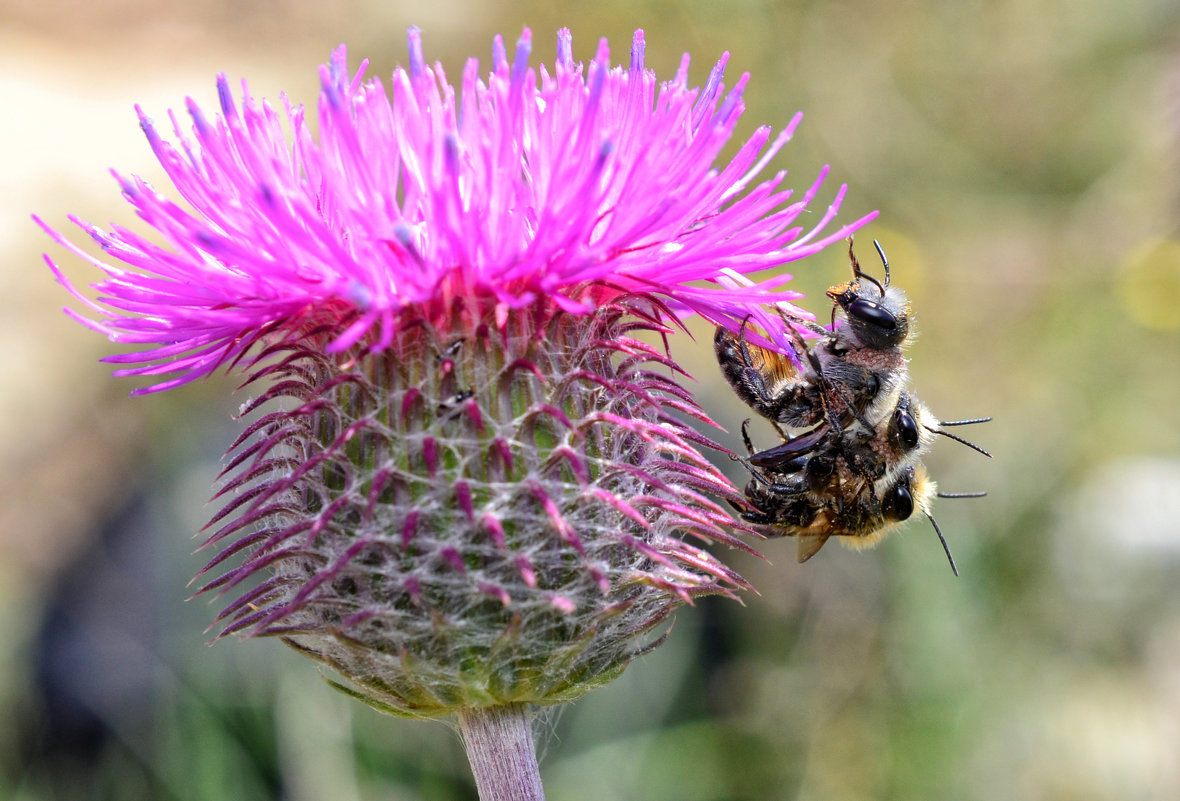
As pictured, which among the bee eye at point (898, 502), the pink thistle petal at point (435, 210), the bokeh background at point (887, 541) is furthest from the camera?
the bokeh background at point (887, 541)

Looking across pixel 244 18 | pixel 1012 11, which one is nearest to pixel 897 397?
pixel 1012 11

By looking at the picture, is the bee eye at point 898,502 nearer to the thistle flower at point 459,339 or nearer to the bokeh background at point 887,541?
the thistle flower at point 459,339

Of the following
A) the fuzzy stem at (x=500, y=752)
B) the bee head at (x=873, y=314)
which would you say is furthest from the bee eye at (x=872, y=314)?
the fuzzy stem at (x=500, y=752)

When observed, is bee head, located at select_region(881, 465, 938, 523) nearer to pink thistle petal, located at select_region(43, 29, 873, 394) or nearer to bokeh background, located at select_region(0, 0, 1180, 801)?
pink thistle petal, located at select_region(43, 29, 873, 394)

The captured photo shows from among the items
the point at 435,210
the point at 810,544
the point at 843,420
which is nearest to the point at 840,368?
the point at 843,420

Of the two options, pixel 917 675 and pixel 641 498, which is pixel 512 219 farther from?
pixel 917 675

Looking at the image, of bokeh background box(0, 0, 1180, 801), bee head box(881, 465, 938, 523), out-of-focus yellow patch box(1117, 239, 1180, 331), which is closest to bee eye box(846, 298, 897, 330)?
bee head box(881, 465, 938, 523)
